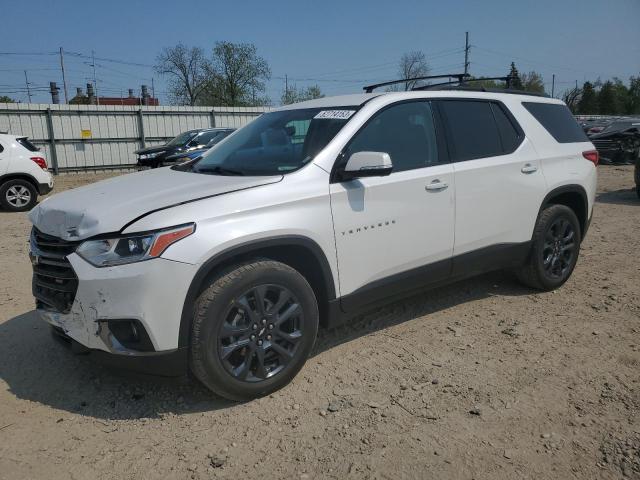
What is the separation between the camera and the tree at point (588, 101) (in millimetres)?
65312

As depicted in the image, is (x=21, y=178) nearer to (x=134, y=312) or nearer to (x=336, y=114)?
(x=336, y=114)

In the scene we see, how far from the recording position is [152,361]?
2.69 meters

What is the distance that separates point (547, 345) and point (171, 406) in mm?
2619

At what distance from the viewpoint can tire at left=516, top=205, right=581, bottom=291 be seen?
4543 millimetres

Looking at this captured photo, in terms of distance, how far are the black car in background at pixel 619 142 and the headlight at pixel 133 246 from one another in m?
17.3

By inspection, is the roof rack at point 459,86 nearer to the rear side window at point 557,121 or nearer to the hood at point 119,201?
the rear side window at point 557,121

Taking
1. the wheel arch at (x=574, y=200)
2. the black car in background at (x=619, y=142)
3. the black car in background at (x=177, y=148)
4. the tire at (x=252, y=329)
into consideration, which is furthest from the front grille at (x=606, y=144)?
the tire at (x=252, y=329)

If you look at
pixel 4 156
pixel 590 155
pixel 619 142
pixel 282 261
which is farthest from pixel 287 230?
pixel 619 142

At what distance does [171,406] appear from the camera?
3.03m

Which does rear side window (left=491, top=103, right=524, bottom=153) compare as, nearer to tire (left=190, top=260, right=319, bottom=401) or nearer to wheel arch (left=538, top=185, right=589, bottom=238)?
Result: wheel arch (left=538, top=185, right=589, bottom=238)

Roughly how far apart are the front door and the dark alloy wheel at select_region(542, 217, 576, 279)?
1.37 m

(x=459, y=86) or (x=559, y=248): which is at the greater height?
(x=459, y=86)

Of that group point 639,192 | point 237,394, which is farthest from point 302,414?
point 639,192

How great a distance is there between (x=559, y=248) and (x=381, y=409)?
2.79 m
